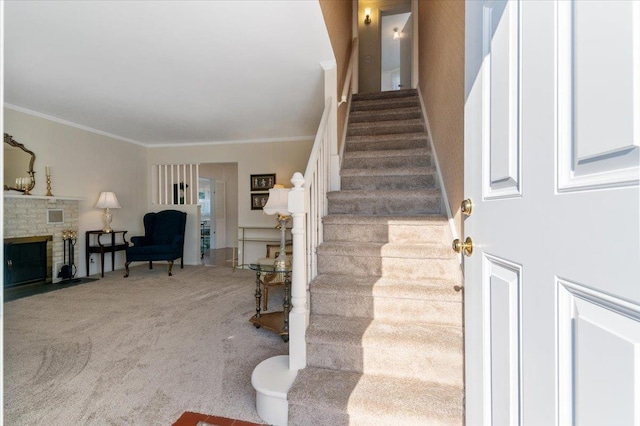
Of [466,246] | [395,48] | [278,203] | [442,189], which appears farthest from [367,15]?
[466,246]

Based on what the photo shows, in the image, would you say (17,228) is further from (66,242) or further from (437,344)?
(437,344)

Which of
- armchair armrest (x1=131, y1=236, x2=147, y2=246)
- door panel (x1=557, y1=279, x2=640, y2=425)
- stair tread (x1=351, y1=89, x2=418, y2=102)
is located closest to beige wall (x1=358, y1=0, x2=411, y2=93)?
stair tread (x1=351, y1=89, x2=418, y2=102)

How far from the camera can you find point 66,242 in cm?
488

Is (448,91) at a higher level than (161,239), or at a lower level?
higher

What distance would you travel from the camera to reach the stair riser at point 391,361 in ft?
5.49

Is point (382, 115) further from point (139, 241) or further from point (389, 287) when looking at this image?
point (139, 241)

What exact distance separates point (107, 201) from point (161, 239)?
106cm

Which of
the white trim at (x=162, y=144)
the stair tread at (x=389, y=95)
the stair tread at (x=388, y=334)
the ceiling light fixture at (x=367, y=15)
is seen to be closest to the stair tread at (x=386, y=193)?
the stair tread at (x=388, y=334)

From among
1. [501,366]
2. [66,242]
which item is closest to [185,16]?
[501,366]

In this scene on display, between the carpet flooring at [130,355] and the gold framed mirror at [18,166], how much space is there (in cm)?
150

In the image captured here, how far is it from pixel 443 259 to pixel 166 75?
3.14 m

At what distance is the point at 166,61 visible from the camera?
2.92m

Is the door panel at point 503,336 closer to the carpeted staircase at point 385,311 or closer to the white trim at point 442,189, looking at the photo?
the carpeted staircase at point 385,311

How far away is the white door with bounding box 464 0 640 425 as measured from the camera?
46cm
